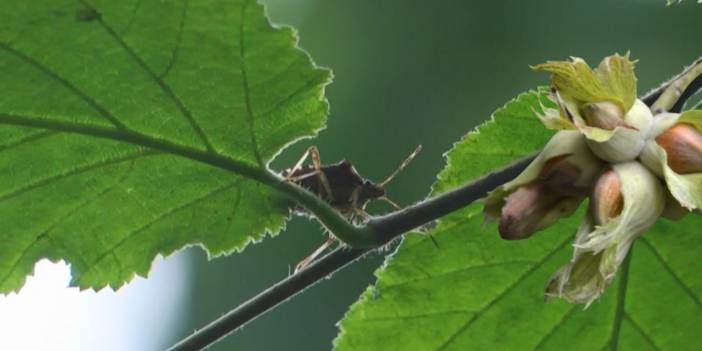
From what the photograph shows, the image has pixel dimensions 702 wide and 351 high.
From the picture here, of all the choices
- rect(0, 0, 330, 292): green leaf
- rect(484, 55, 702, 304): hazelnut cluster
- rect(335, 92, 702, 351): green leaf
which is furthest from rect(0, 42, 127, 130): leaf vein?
rect(484, 55, 702, 304): hazelnut cluster

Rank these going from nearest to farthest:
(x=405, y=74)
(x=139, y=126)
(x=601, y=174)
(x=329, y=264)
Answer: (x=601, y=174) → (x=329, y=264) → (x=139, y=126) → (x=405, y=74)

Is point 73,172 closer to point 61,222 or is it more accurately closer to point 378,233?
point 61,222

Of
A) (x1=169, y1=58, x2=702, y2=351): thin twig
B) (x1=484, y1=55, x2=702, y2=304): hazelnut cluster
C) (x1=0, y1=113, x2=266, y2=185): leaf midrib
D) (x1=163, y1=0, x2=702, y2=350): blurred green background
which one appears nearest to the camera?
(x1=484, y1=55, x2=702, y2=304): hazelnut cluster

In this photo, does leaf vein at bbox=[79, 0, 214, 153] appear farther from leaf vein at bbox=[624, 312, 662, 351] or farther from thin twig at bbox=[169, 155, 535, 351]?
leaf vein at bbox=[624, 312, 662, 351]

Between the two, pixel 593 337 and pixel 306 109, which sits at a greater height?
pixel 306 109

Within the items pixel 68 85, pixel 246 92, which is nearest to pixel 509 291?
pixel 246 92

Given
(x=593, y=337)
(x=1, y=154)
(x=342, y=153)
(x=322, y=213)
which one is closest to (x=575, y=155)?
(x=322, y=213)

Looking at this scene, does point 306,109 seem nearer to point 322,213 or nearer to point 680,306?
point 322,213
